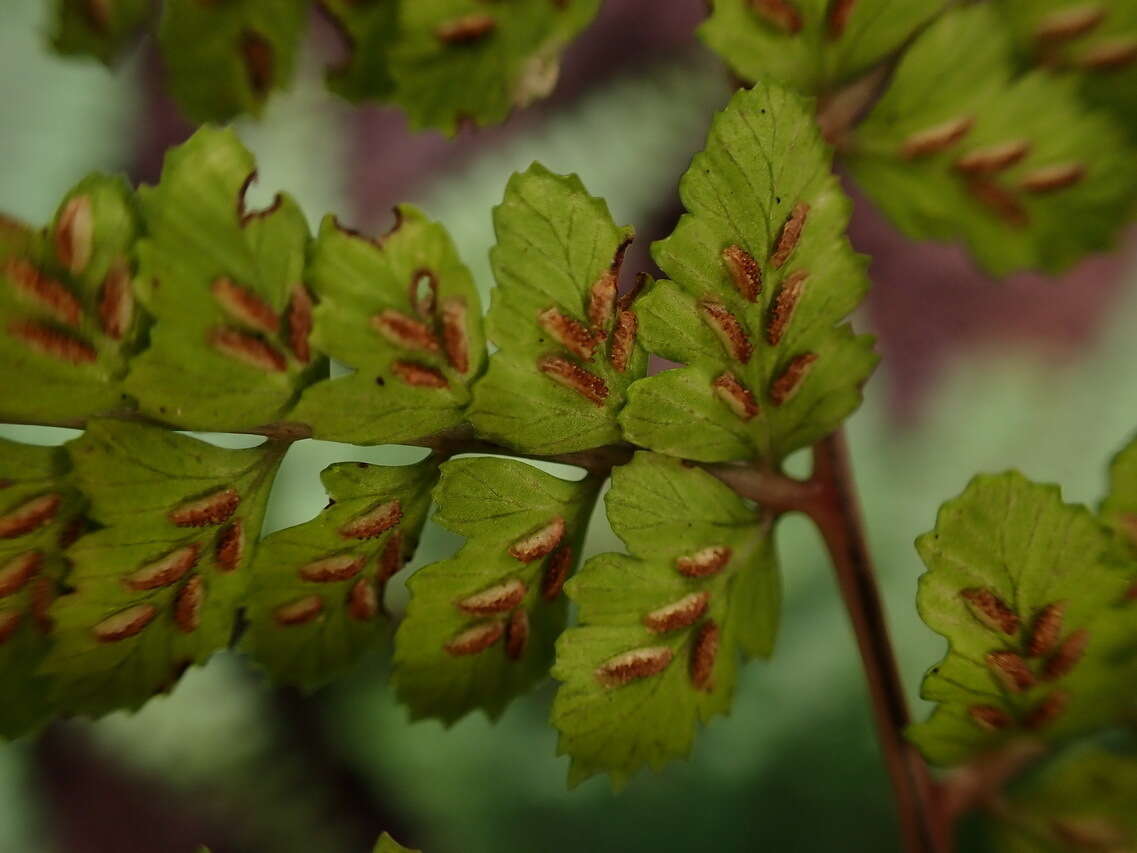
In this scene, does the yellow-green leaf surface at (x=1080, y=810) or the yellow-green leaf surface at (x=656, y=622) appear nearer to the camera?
the yellow-green leaf surface at (x=656, y=622)

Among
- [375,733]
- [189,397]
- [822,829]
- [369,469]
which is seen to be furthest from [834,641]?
[189,397]

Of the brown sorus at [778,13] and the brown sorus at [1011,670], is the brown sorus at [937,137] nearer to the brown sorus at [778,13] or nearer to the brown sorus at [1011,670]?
the brown sorus at [778,13]

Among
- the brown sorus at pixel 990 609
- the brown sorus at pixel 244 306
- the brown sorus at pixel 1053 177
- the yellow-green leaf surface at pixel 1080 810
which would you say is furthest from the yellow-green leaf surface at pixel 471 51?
the yellow-green leaf surface at pixel 1080 810

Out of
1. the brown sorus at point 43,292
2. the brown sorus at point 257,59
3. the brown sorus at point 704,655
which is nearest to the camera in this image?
the brown sorus at point 43,292

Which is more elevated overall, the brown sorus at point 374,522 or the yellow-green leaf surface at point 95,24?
the yellow-green leaf surface at point 95,24

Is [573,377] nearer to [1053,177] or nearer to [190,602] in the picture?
[190,602]

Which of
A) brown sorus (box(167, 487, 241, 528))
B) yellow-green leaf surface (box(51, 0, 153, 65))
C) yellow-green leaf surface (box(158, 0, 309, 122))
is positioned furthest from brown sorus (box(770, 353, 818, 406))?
yellow-green leaf surface (box(51, 0, 153, 65))

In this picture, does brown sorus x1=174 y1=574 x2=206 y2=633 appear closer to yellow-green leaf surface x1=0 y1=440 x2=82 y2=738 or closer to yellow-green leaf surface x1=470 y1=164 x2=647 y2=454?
yellow-green leaf surface x1=0 y1=440 x2=82 y2=738
